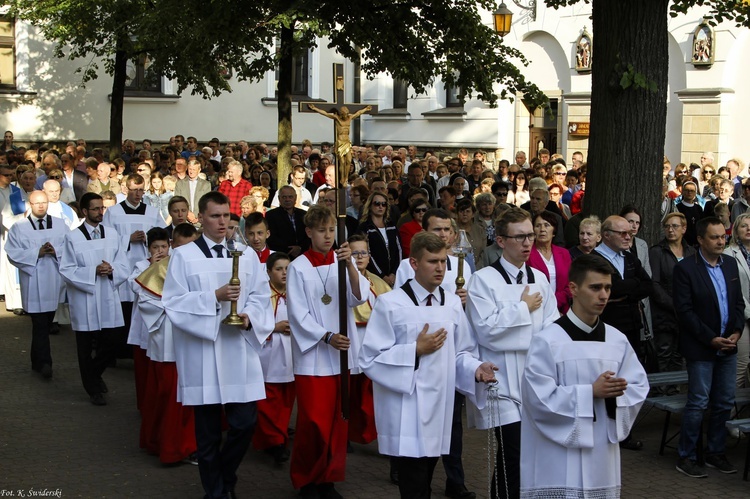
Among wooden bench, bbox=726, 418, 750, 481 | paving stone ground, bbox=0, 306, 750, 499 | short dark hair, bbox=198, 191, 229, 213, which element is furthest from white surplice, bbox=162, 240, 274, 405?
wooden bench, bbox=726, 418, 750, 481

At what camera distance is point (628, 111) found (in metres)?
11.0

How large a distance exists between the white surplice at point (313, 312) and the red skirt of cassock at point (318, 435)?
4.1 inches

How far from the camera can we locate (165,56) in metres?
19.0

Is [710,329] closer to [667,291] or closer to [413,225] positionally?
[667,291]

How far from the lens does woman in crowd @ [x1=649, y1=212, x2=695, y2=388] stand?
1021 centimetres

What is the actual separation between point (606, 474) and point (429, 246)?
169 centimetres

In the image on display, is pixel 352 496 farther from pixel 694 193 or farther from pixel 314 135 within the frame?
pixel 314 135

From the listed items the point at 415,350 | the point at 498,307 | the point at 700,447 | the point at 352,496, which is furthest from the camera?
the point at 700,447

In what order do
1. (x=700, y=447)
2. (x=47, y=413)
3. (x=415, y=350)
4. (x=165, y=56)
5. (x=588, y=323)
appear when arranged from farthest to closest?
1. (x=165, y=56)
2. (x=47, y=413)
3. (x=700, y=447)
4. (x=415, y=350)
5. (x=588, y=323)

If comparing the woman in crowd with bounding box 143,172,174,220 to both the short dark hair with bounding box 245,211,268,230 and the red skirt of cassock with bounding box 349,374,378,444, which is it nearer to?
the short dark hair with bounding box 245,211,268,230

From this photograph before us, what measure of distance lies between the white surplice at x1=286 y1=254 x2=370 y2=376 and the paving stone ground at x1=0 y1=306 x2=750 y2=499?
3.24 feet

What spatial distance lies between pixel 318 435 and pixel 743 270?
419cm

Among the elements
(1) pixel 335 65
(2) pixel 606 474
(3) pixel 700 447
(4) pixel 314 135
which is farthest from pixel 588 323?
(4) pixel 314 135

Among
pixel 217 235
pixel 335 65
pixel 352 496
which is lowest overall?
pixel 352 496
